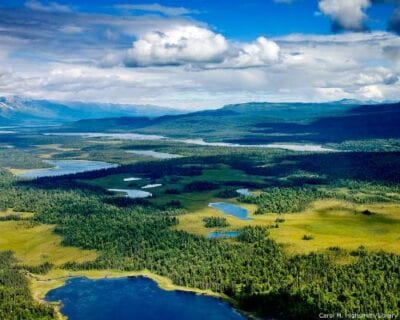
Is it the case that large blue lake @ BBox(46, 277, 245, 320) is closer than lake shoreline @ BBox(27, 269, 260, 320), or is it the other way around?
large blue lake @ BBox(46, 277, 245, 320)

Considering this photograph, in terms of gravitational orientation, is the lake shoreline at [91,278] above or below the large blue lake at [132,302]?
above

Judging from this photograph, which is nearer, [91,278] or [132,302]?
[132,302]

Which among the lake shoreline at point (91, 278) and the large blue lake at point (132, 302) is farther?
the lake shoreline at point (91, 278)

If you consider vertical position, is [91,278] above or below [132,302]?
above

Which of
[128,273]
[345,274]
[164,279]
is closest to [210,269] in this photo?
[164,279]
